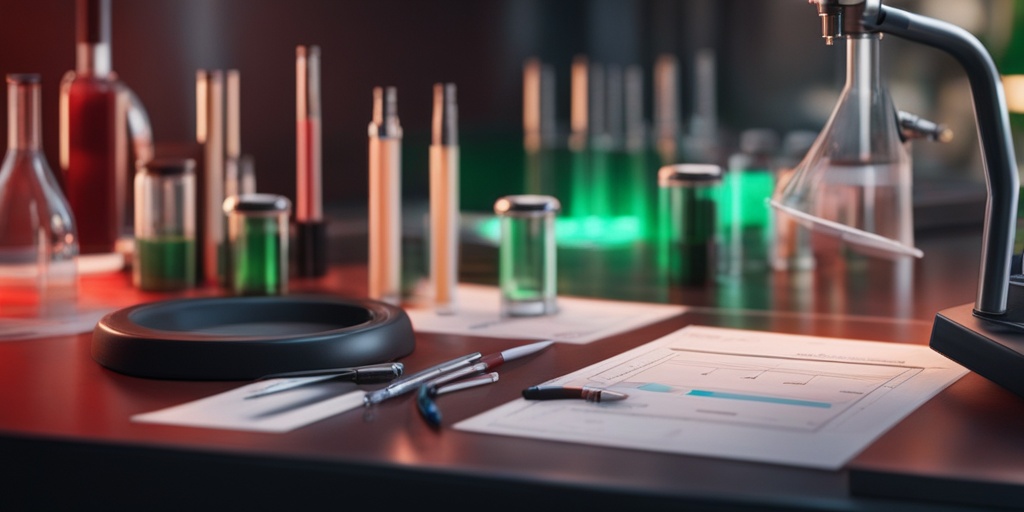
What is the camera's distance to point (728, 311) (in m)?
1.39

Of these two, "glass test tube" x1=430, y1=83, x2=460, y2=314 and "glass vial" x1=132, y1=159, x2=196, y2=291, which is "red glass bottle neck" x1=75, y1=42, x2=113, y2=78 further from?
"glass test tube" x1=430, y1=83, x2=460, y2=314

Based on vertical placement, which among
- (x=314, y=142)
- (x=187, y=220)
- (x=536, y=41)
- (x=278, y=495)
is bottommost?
(x=278, y=495)

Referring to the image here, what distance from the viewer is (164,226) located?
5.06ft

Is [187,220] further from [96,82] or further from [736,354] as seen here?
[736,354]

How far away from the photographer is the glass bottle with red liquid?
66.1 inches

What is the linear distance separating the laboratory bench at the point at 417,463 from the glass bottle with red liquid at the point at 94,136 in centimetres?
69

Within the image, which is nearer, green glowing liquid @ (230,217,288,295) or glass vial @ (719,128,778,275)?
green glowing liquid @ (230,217,288,295)

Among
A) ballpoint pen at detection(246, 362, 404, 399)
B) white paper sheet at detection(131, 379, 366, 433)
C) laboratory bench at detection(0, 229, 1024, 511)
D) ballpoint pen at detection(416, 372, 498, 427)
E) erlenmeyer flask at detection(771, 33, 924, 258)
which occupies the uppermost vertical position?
Result: erlenmeyer flask at detection(771, 33, 924, 258)

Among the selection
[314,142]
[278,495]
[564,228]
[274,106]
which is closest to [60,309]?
[314,142]

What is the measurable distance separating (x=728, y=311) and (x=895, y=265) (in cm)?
57

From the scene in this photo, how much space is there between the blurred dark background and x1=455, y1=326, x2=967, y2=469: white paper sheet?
58 centimetres

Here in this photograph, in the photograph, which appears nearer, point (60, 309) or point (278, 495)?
point (278, 495)

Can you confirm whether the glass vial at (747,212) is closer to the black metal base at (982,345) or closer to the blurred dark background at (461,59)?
the blurred dark background at (461,59)

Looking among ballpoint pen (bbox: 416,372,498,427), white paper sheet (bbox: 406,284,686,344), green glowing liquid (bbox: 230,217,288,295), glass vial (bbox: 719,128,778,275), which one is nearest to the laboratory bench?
ballpoint pen (bbox: 416,372,498,427)
